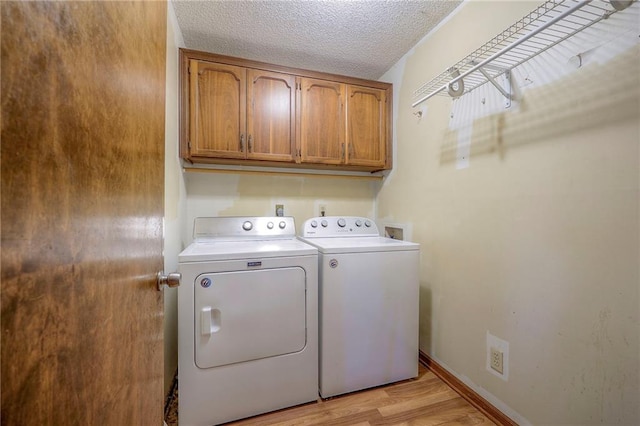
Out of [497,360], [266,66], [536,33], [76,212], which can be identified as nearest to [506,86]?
[536,33]

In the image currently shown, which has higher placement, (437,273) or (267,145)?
(267,145)

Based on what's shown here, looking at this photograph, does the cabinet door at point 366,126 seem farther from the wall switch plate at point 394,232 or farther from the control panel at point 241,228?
the control panel at point 241,228

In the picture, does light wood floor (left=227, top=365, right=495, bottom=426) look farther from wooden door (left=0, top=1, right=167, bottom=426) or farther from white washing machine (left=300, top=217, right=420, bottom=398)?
wooden door (left=0, top=1, right=167, bottom=426)

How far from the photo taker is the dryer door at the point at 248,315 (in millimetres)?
1368

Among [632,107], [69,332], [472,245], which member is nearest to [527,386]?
[472,245]

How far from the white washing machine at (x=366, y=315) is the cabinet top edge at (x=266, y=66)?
1.38 meters

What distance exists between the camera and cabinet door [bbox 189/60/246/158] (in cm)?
185

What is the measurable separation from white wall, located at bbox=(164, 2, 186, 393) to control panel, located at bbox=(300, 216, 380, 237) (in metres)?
0.93

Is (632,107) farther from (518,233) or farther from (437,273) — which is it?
(437,273)

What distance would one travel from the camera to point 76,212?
1.33 feet

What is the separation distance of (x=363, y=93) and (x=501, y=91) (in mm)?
1151

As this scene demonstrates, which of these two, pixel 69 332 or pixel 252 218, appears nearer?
pixel 69 332

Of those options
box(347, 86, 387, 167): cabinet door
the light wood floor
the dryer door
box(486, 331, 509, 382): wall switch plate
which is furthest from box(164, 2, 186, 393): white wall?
box(486, 331, 509, 382): wall switch plate

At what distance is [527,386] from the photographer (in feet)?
4.16
